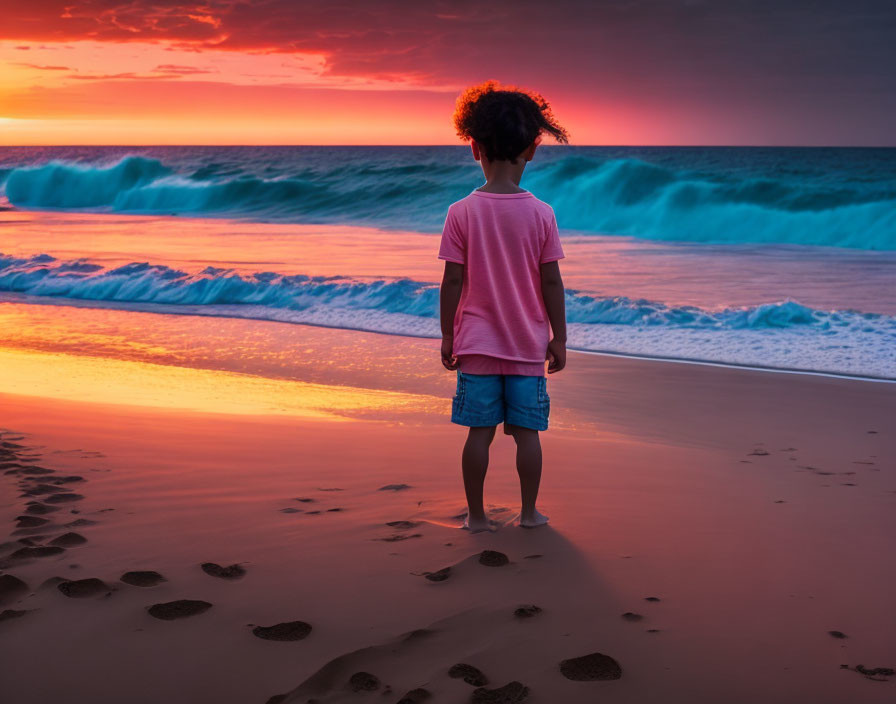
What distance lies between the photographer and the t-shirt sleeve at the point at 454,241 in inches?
115

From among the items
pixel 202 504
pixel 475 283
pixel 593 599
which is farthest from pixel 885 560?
pixel 202 504

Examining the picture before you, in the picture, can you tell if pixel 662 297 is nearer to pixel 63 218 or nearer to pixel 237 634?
pixel 237 634

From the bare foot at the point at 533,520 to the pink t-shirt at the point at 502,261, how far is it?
60cm

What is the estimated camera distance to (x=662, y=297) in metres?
10.6

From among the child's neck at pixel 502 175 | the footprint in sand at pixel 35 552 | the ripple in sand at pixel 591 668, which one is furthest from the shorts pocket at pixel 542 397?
the footprint in sand at pixel 35 552

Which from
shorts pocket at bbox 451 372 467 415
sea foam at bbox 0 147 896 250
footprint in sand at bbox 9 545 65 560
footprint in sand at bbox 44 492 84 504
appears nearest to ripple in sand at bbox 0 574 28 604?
footprint in sand at bbox 9 545 65 560

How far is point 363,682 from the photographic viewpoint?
1.94 m

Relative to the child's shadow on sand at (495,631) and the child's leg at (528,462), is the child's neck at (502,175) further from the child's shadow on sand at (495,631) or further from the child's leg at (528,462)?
the child's shadow on sand at (495,631)

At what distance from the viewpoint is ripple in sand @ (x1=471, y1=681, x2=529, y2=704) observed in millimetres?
1882

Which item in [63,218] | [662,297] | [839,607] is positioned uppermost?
[63,218]

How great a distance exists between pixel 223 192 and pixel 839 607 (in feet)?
110

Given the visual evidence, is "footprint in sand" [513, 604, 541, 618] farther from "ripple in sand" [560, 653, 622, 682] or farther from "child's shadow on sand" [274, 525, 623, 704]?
"ripple in sand" [560, 653, 622, 682]

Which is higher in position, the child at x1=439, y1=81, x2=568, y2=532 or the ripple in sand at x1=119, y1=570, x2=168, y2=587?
the child at x1=439, y1=81, x2=568, y2=532

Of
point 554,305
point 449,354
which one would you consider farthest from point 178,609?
point 554,305
